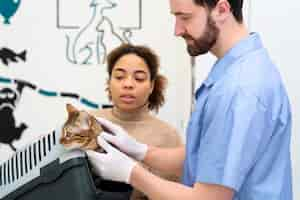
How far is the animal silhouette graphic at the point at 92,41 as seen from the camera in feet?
6.83

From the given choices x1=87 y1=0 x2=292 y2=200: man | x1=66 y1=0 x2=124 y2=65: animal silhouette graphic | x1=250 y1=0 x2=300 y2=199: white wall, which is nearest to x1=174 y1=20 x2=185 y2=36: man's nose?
x1=87 y1=0 x2=292 y2=200: man

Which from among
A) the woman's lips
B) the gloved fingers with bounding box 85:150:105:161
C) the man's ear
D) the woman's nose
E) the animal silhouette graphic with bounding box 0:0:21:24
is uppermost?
the animal silhouette graphic with bounding box 0:0:21:24

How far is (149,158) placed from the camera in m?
1.36

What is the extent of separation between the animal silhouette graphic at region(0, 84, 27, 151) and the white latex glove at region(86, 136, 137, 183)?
1.04 metres

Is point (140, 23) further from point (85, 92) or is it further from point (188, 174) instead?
point (188, 174)

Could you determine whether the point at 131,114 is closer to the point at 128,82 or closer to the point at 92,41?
the point at 128,82

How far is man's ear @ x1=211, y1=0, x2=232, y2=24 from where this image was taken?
1004 millimetres

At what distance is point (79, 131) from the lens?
1033 mm

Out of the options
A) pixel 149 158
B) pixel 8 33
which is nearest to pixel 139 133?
pixel 149 158

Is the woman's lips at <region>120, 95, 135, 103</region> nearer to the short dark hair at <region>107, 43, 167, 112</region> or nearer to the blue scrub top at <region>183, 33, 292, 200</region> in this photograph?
the short dark hair at <region>107, 43, 167, 112</region>

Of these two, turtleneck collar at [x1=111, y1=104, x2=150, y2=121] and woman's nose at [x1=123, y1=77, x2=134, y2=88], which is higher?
woman's nose at [x1=123, y1=77, x2=134, y2=88]

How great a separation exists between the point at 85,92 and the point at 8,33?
39 centimetres

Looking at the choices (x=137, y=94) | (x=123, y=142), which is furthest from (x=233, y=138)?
(x=137, y=94)

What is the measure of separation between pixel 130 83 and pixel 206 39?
0.68 m
